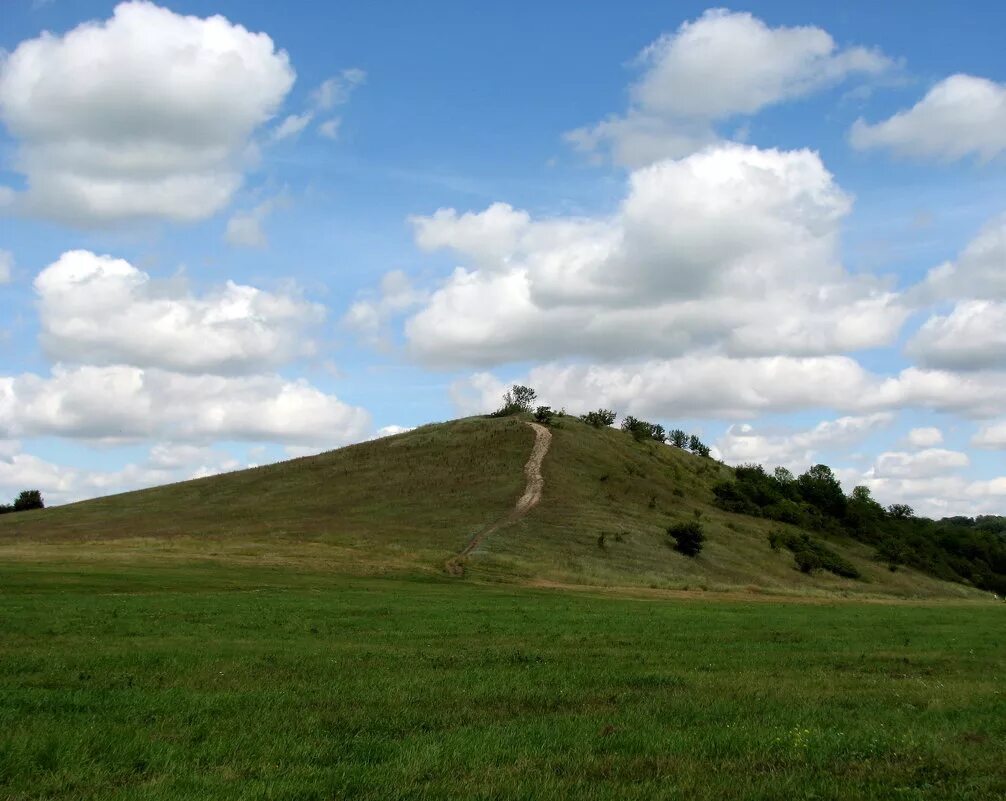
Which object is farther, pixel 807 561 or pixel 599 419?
pixel 599 419

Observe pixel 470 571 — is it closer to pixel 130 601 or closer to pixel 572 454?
pixel 130 601

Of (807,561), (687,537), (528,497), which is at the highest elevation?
(528,497)

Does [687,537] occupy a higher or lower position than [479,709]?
higher

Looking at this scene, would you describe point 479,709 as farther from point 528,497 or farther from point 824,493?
point 824,493

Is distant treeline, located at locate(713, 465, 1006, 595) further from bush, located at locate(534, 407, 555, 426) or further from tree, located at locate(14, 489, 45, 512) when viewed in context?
tree, located at locate(14, 489, 45, 512)

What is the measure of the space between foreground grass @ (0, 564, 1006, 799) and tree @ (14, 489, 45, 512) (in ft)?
461

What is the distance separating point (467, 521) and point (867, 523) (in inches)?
3064

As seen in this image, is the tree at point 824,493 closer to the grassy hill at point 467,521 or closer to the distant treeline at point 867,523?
the distant treeline at point 867,523

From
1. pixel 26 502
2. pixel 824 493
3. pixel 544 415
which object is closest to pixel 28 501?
pixel 26 502

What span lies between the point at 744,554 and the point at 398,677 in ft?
257

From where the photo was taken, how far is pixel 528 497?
320 feet

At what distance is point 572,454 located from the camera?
11669 cm

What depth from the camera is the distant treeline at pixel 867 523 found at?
121 m

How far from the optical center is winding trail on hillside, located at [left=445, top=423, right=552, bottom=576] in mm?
73037
